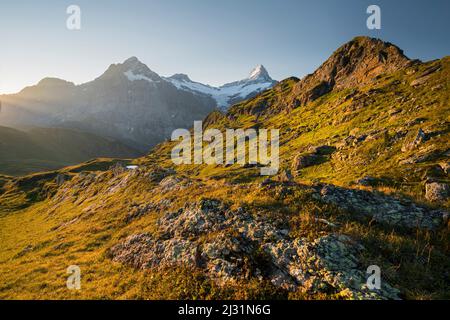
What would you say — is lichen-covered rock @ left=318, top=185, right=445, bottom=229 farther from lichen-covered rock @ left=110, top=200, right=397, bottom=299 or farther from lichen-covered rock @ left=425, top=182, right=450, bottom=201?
lichen-covered rock @ left=110, top=200, right=397, bottom=299

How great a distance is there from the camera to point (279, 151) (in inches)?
3356

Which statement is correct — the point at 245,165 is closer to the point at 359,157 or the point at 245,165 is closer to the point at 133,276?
the point at 359,157

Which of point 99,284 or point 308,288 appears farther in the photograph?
point 99,284

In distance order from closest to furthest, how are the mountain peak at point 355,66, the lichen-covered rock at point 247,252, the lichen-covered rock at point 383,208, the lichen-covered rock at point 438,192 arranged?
the lichen-covered rock at point 247,252 < the lichen-covered rock at point 383,208 < the lichen-covered rock at point 438,192 < the mountain peak at point 355,66

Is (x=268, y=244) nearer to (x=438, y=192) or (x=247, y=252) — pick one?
(x=247, y=252)

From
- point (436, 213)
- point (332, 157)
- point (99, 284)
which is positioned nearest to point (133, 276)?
point (99, 284)

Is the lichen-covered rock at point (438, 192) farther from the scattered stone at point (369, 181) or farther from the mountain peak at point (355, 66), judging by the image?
the mountain peak at point (355, 66)

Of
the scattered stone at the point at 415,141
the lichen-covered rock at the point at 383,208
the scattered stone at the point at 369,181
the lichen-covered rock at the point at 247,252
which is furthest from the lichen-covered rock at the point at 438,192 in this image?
the scattered stone at the point at 415,141

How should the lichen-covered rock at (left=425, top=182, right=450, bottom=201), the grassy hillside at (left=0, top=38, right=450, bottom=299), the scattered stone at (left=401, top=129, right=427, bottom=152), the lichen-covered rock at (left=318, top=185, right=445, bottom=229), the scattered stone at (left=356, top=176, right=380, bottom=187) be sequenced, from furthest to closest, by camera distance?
the scattered stone at (left=401, top=129, right=427, bottom=152)
the scattered stone at (left=356, top=176, right=380, bottom=187)
the lichen-covered rock at (left=425, top=182, right=450, bottom=201)
the lichen-covered rock at (left=318, top=185, right=445, bottom=229)
the grassy hillside at (left=0, top=38, right=450, bottom=299)

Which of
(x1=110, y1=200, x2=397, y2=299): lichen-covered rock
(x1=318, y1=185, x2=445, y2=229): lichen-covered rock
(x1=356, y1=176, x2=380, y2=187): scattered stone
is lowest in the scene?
(x1=110, y1=200, x2=397, y2=299): lichen-covered rock

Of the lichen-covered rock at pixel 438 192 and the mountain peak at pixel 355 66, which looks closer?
the lichen-covered rock at pixel 438 192

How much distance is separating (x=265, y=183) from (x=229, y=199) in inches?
142

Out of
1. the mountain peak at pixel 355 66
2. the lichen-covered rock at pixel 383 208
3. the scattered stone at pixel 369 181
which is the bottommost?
the lichen-covered rock at pixel 383 208

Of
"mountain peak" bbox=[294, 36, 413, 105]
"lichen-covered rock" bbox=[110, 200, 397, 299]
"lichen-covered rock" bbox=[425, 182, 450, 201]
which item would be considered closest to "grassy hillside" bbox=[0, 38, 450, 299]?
"lichen-covered rock" bbox=[110, 200, 397, 299]
